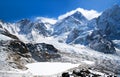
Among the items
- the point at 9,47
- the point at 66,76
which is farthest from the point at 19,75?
the point at 9,47

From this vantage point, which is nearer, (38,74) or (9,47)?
(38,74)

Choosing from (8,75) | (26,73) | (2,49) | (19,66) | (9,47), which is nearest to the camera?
(8,75)

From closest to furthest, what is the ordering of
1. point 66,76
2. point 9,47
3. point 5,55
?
point 66,76 → point 5,55 → point 9,47

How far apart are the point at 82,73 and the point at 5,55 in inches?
2648

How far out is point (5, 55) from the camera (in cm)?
16338

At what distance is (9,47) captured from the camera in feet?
650

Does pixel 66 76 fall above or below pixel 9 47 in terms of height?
below

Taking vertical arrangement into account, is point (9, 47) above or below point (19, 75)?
above

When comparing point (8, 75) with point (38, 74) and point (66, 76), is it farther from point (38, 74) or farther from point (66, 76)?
point (66, 76)

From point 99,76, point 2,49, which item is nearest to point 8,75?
point 99,76

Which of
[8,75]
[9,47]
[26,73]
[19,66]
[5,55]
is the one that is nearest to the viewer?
[8,75]

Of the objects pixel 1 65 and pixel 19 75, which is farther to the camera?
pixel 1 65

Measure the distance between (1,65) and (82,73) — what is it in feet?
163

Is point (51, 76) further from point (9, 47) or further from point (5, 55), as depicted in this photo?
point (9, 47)
